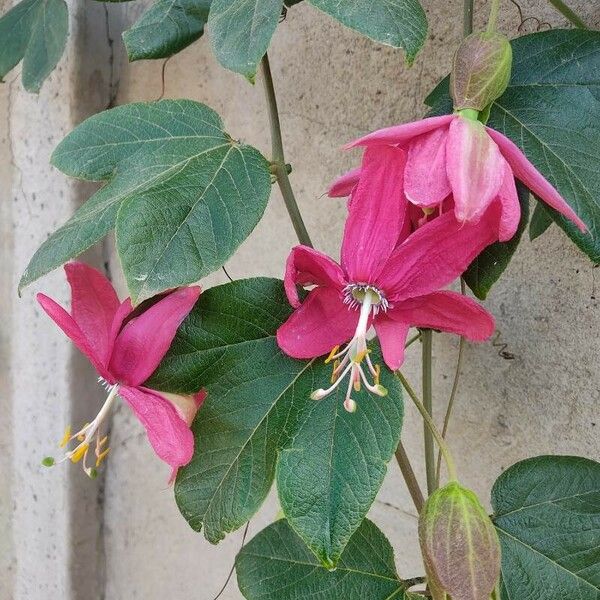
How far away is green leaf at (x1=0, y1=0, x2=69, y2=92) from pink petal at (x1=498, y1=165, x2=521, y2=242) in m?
0.51

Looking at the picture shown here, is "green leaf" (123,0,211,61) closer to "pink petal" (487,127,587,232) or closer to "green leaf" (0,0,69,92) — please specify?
"green leaf" (0,0,69,92)

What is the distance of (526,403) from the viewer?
0.63 m

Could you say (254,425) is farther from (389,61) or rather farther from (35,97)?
(35,97)

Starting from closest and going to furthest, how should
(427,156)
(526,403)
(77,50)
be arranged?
(427,156)
(526,403)
(77,50)

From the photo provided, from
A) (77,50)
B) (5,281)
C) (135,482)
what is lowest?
(135,482)

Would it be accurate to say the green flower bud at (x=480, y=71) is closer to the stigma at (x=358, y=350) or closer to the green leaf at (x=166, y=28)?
the stigma at (x=358, y=350)

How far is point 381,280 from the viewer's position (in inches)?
14.8

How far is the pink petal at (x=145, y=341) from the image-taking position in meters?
0.41

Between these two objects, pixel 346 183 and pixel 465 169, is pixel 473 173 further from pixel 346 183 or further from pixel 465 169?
pixel 346 183

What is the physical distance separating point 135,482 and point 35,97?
0.56 m

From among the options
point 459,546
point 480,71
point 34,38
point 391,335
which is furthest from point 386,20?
point 34,38

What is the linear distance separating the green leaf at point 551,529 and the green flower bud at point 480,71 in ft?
0.81

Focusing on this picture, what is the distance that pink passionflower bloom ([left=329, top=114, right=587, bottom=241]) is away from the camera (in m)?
0.32

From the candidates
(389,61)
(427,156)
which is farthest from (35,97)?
(427,156)
